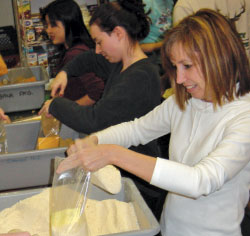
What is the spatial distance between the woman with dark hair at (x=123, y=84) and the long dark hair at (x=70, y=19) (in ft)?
1.88

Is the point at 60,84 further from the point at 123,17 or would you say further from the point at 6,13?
the point at 6,13

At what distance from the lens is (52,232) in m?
0.85

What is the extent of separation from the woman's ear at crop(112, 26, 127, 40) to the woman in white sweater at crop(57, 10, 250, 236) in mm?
379

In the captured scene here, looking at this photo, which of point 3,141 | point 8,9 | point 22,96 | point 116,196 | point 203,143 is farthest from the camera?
point 8,9

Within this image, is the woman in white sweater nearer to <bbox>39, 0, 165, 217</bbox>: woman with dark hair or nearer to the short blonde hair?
the short blonde hair

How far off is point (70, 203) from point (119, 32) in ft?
2.35

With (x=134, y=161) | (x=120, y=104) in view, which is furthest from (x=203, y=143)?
(x=120, y=104)

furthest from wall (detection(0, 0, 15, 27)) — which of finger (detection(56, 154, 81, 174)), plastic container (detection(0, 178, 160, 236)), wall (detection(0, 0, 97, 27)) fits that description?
finger (detection(56, 154, 81, 174))

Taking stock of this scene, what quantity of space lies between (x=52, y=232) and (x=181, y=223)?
1.15ft

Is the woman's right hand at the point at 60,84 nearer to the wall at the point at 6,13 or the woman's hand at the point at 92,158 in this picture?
the woman's hand at the point at 92,158

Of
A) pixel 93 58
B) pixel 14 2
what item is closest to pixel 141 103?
pixel 93 58

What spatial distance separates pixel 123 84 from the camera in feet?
4.11

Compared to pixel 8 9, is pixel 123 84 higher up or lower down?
lower down

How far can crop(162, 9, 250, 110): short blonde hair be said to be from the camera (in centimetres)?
83
